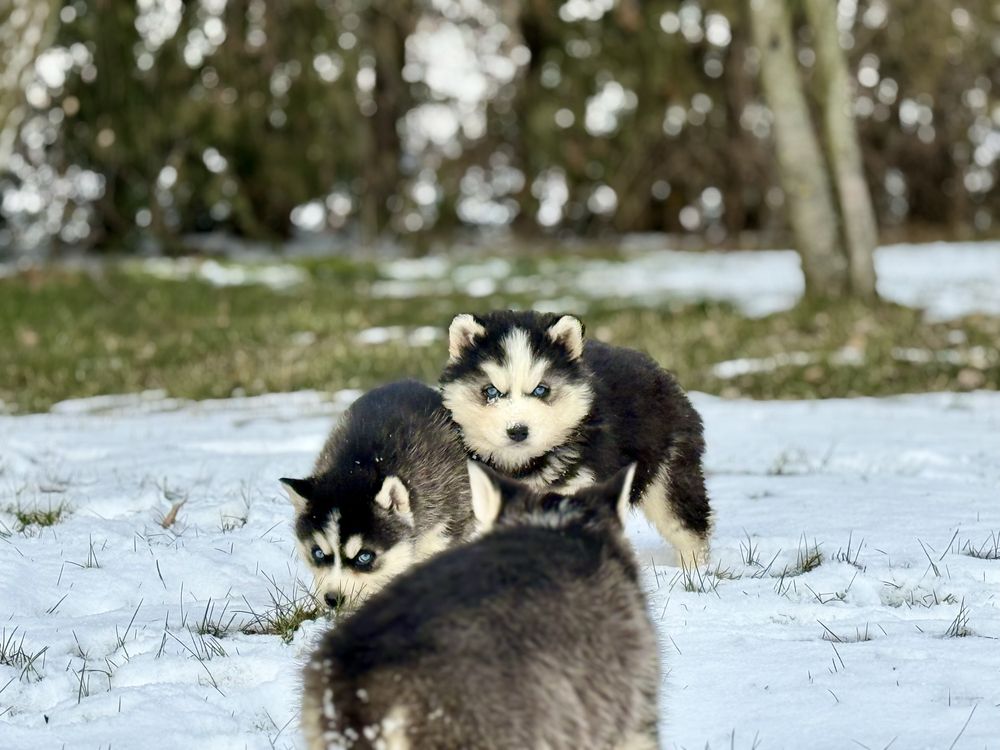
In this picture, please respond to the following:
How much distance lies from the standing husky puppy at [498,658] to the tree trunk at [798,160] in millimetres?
12297

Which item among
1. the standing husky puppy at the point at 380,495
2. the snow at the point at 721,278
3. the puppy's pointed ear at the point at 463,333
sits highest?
the puppy's pointed ear at the point at 463,333

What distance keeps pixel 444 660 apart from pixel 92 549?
9.97 ft

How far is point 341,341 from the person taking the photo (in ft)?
45.0

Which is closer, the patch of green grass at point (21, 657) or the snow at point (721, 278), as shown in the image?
the patch of green grass at point (21, 657)

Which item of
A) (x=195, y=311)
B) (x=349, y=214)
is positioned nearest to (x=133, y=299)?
(x=195, y=311)

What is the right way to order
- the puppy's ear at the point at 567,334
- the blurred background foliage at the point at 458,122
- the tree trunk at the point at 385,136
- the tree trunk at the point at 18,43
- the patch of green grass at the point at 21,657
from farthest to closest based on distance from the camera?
the tree trunk at the point at 385,136
the blurred background foliage at the point at 458,122
the tree trunk at the point at 18,43
the puppy's ear at the point at 567,334
the patch of green grass at the point at 21,657

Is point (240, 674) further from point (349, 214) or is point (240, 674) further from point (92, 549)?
point (349, 214)

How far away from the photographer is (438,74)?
88.8 feet

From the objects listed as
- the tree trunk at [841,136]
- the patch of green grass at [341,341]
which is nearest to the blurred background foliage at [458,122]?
the patch of green grass at [341,341]

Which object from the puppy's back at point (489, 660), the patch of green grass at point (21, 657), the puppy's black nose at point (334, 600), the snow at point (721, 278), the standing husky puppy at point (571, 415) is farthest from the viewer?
the snow at point (721, 278)

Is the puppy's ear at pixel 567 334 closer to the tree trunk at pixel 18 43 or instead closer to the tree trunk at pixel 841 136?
the tree trunk at pixel 841 136

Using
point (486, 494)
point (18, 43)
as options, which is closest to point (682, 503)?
point (486, 494)

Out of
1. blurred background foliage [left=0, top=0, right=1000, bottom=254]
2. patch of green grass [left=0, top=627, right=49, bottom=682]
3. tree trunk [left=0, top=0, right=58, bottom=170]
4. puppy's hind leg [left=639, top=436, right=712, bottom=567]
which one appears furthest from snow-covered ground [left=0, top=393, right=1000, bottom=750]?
blurred background foliage [left=0, top=0, right=1000, bottom=254]

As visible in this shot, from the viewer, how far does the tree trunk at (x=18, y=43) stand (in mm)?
16453
